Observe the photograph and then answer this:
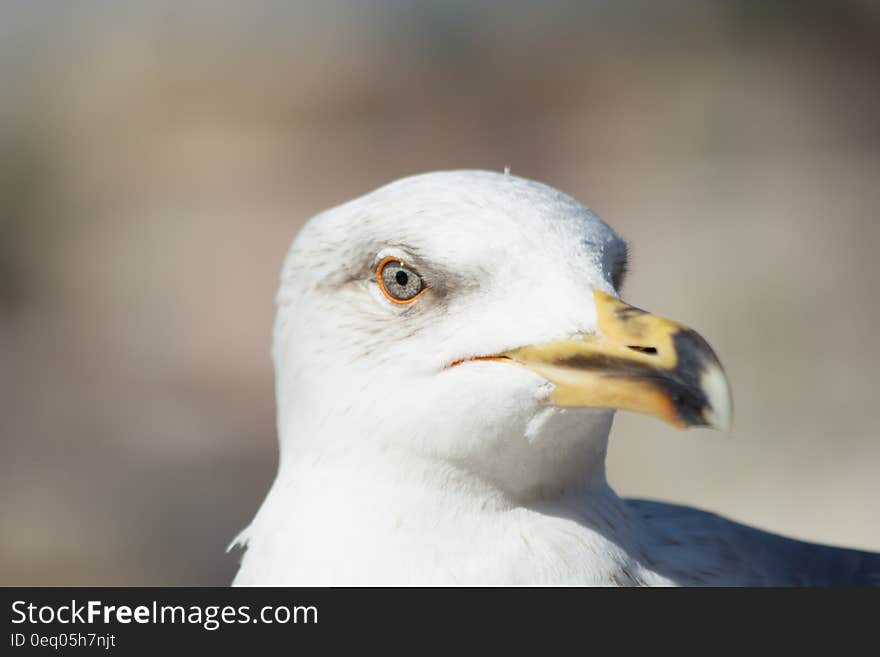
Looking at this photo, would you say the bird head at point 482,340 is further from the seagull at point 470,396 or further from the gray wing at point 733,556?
the gray wing at point 733,556

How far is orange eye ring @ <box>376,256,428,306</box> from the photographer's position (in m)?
2.39

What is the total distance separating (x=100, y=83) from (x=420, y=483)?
10042 mm

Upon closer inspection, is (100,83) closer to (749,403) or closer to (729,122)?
(729,122)

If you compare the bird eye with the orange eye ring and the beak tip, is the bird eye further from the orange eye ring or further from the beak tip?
the beak tip

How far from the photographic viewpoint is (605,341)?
2096 millimetres

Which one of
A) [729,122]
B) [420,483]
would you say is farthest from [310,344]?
[729,122]

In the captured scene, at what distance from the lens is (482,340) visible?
2248 mm

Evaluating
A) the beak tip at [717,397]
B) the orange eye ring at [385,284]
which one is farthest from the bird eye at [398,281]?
the beak tip at [717,397]

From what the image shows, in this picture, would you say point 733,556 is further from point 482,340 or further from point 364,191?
point 364,191

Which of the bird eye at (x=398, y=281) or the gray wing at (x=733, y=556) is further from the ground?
the bird eye at (x=398, y=281)

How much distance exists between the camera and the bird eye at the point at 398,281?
2.39m

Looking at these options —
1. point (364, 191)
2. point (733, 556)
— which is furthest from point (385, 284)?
point (364, 191)

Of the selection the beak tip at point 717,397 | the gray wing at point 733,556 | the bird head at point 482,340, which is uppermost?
the bird head at point 482,340

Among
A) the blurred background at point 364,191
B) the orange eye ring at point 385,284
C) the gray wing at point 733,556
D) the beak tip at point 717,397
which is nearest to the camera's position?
the beak tip at point 717,397
